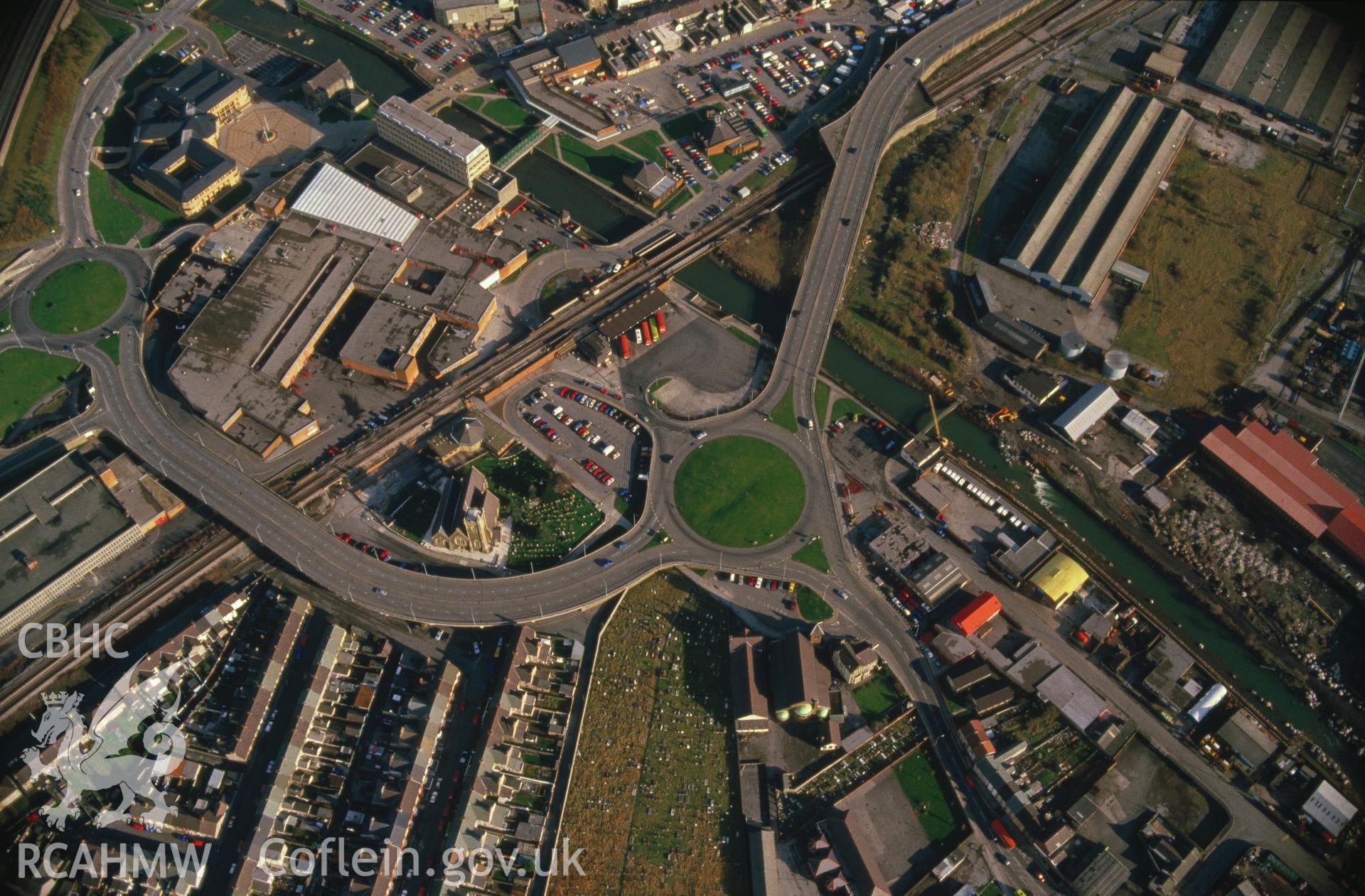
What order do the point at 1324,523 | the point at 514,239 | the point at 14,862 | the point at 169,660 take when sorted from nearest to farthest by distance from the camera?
1. the point at 14,862
2. the point at 169,660
3. the point at 1324,523
4. the point at 514,239

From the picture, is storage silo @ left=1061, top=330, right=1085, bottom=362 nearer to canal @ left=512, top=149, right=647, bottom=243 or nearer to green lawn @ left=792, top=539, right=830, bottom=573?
green lawn @ left=792, top=539, right=830, bottom=573

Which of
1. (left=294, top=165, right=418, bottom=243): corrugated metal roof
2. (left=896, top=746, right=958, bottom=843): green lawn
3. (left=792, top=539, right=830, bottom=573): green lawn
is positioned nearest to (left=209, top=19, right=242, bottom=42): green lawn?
(left=294, top=165, right=418, bottom=243): corrugated metal roof

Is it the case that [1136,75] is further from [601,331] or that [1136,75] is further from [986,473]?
[601,331]

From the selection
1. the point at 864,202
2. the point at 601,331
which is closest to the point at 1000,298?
the point at 864,202

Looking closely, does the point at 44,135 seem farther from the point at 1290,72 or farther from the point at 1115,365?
the point at 1290,72

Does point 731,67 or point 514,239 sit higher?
point 731,67

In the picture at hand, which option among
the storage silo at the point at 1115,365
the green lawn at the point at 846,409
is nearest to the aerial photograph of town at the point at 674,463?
the green lawn at the point at 846,409
